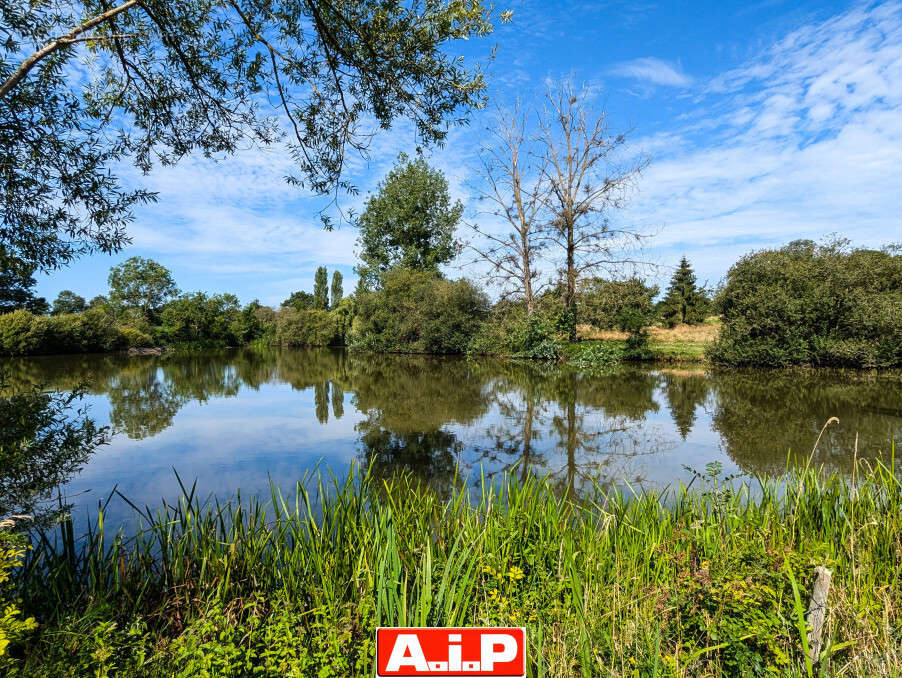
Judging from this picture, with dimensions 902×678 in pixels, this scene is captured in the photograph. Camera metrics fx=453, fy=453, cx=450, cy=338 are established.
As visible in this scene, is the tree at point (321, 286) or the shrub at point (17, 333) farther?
the tree at point (321, 286)

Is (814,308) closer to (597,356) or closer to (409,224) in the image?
(597,356)

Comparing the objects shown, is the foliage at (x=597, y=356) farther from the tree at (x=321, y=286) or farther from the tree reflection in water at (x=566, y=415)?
the tree at (x=321, y=286)

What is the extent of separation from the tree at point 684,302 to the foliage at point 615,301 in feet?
43.3

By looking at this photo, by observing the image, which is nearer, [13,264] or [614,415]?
[13,264]

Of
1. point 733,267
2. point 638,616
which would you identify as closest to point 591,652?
point 638,616

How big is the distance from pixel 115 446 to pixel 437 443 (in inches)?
199

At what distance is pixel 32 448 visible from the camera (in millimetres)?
3613

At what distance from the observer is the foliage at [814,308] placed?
46.6 feet

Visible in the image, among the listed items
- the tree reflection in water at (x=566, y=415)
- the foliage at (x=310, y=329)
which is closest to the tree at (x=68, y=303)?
the foliage at (x=310, y=329)

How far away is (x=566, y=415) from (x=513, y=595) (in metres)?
6.95

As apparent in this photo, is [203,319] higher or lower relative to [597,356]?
higher

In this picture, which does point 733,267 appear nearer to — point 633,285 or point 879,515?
point 633,285

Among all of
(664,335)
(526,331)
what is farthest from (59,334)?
(664,335)

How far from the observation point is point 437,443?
7180 mm
